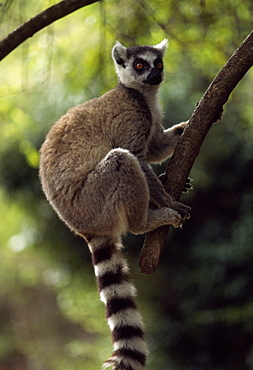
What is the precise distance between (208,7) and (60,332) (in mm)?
9882

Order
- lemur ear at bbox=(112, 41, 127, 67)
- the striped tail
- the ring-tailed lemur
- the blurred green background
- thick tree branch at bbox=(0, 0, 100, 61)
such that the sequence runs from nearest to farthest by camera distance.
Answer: the striped tail → the ring-tailed lemur → thick tree branch at bbox=(0, 0, 100, 61) → lemur ear at bbox=(112, 41, 127, 67) → the blurred green background

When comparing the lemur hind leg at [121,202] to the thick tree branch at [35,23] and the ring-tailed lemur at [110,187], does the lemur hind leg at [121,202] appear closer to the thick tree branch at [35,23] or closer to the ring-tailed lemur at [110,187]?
the ring-tailed lemur at [110,187]

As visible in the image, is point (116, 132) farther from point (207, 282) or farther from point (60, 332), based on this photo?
point (60, 332)

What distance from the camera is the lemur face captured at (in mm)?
4164

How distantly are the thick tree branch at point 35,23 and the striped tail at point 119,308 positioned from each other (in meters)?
1.44

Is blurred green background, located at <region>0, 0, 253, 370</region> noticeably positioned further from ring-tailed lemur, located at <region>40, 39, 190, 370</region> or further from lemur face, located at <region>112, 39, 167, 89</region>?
ring-tailed lemur, located at <region>40, 39, 190, 370</region>

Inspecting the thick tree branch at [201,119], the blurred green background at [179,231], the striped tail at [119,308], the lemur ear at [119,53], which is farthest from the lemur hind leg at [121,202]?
the blurred green background at [179,231]

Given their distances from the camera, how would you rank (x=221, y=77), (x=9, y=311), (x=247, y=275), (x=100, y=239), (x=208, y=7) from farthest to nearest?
(x=9, y=311)
(x=247, y=275)
(x=208, y=7)
(x=100, y=239)
(x=221, y=77)

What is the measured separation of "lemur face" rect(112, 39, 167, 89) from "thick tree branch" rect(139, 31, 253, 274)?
3.22 feet

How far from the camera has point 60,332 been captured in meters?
13.1

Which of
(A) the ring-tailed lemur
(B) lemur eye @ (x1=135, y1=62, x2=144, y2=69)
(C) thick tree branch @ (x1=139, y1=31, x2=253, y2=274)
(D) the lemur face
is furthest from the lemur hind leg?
(B) lemur eye @ (x1=135, y1=62, x2=144, y2=69)

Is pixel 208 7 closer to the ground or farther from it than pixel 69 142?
farther from it

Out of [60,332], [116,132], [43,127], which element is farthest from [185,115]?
[60,332]

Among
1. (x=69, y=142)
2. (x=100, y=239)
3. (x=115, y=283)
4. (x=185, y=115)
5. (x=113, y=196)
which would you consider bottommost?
(x=115, y=283)
